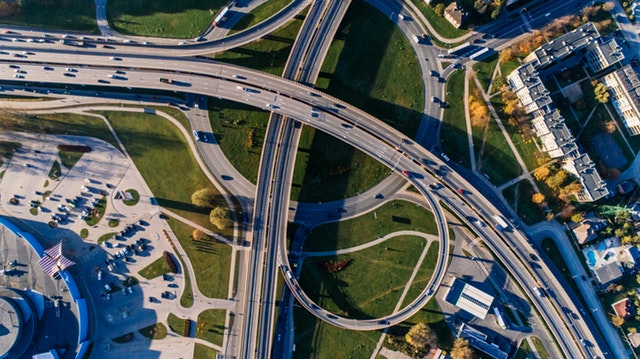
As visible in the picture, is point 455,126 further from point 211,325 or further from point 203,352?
point 203,352

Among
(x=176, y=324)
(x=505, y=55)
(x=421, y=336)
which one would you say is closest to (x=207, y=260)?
(x=176, y=324)

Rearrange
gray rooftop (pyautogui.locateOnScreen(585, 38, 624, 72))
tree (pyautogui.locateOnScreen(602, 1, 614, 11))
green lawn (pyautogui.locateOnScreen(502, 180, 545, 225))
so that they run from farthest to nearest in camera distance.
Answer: tree (pyautogui.locateOnScreen(602, 1, 614, 11)) < green lawn (pyautogui.locateOnScreen(502, 180, 545, 225)) < gray rooftop (pyautogui.locateOnScreen(585, 38, 624, 72))

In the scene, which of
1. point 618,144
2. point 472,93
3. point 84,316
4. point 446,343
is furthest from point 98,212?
point 618,144

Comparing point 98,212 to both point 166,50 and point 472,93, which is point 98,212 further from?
point 472,93

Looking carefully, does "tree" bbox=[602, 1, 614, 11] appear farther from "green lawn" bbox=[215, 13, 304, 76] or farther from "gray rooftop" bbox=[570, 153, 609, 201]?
"green lawn" bbox=[215, 13, 304, 76]

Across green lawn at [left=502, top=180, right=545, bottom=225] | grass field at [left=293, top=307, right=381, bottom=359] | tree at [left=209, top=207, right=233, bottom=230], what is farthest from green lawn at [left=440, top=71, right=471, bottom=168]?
tree at [left=209, top=207, right=233, bottom=230]

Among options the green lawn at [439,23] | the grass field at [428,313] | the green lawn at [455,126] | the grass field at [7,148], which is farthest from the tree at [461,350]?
the grass field at [7,148]
